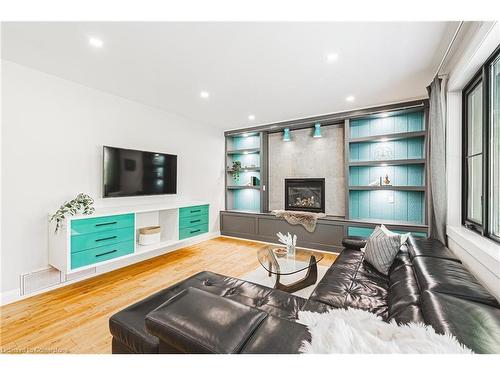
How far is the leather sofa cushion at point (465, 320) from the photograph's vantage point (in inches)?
30.1

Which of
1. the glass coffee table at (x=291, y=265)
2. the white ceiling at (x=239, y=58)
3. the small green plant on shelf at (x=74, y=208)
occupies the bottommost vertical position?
the glass coffee table at (x=291, y=265)

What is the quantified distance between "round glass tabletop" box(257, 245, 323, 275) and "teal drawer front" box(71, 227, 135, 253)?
176 centimetres

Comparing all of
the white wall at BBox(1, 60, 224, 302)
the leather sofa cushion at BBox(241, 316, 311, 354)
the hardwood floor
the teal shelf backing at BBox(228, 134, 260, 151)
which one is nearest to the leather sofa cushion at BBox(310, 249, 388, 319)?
the leather sofa cushion at BBox(241, 316, 311, 354)

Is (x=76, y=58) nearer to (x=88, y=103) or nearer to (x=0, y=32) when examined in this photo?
(x=0, y=32)

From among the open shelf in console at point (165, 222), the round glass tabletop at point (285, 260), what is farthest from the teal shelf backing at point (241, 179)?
the round glass tabletop at point (285, 260)

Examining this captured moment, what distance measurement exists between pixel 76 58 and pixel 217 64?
1410mm

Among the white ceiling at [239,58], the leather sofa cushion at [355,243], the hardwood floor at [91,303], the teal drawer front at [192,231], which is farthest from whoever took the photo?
the teal drawer front at [192,231]

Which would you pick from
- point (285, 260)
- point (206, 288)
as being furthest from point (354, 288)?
point (206, 288)

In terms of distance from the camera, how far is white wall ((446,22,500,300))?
1.45 meters

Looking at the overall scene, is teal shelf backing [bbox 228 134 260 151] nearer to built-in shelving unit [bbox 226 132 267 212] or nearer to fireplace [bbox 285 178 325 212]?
built-in shelving unit [bbox 226 132 267 212]

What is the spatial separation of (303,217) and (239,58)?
2.86 m

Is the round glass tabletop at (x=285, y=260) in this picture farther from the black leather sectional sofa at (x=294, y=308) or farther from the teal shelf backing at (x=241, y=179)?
the teal shelf backing at (x=241, y=179)

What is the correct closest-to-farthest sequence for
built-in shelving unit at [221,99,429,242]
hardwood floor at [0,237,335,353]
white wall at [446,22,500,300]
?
white wall at [446,22,500,300], hardwood floor at [0,237,335,353], built-in shelving unit at [221,99,429,242]

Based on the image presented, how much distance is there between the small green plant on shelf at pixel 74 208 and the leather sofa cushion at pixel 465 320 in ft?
10.4
